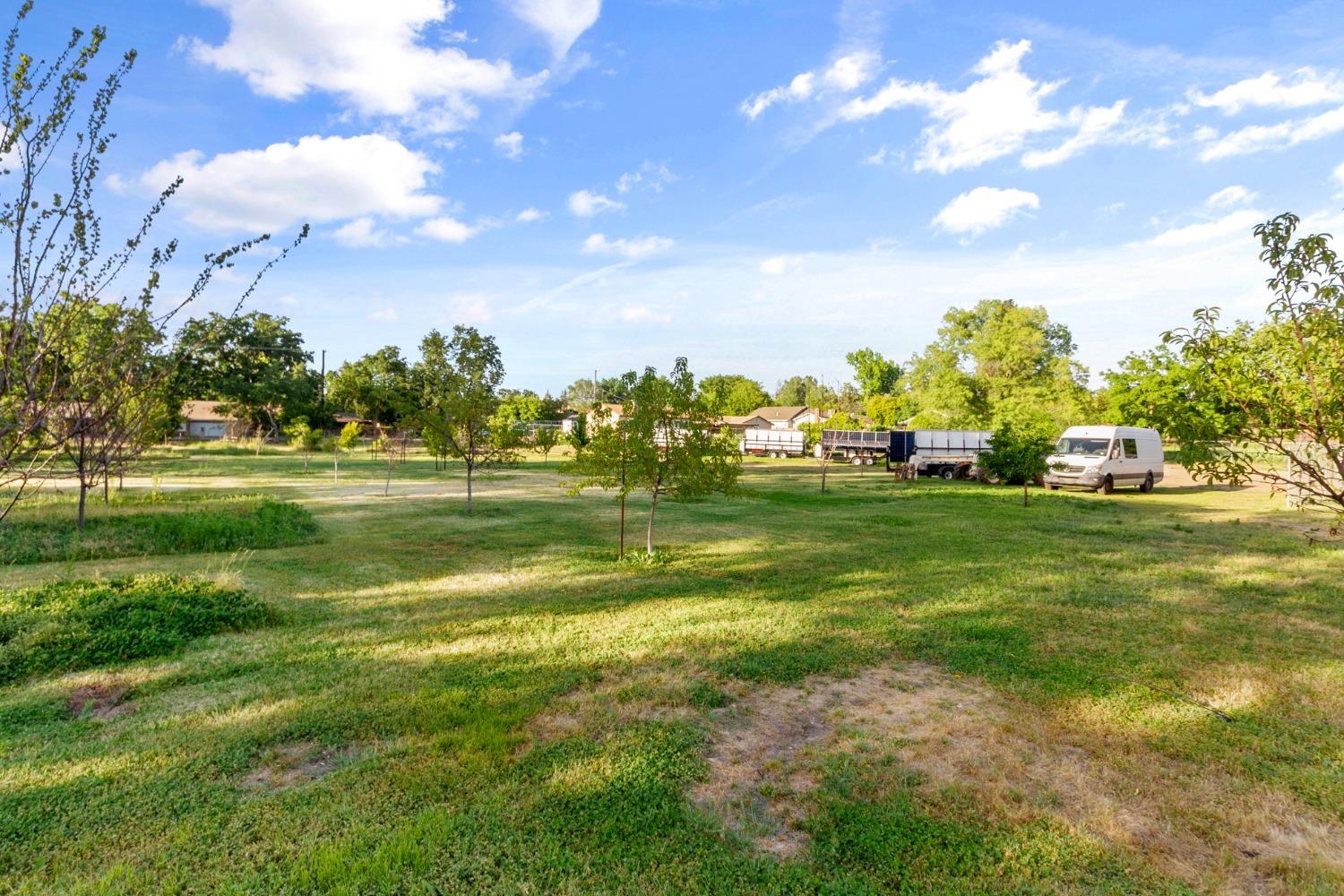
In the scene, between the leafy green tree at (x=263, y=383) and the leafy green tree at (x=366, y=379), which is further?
the leafy green tree at (x=366, y=379)

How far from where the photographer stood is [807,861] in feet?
9.84

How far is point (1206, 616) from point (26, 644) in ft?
40.9

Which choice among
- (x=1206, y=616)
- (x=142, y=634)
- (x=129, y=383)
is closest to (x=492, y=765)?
(x=129, y=383)

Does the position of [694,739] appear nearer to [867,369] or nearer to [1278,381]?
[1278,381]

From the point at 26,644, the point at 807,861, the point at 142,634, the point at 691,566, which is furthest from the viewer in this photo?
the point at 691,566

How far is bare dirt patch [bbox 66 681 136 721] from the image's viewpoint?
14.7 feet

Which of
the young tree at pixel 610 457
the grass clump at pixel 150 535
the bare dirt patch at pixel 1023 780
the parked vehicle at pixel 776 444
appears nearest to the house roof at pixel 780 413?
the parked vehicle at pixel 776 444

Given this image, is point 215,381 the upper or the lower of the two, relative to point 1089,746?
upper

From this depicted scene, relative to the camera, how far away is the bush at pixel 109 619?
5336 millimetres

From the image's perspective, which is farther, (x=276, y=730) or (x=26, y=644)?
(x=26, y=644)

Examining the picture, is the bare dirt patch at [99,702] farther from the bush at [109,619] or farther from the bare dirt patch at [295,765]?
the bare dirt patch at [295,765]

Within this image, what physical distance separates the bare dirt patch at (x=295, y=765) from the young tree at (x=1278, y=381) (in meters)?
5.93

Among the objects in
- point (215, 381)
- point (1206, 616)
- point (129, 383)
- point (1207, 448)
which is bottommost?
point (1206, 616)

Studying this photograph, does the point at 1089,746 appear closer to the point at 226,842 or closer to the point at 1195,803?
the point at 1195,803
